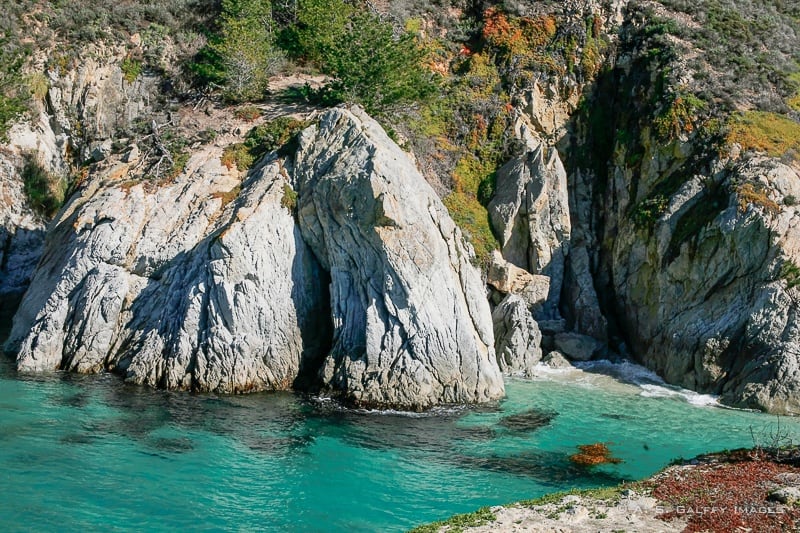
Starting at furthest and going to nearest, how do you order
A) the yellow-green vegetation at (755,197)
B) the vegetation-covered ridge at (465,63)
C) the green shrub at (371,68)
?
the vegetation-covered ridge at (465,63) < the green shrub at (371,68) < the yellow-green vegetation at (755,197)

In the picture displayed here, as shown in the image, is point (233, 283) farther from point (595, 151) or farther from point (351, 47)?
→ point (595, 151)

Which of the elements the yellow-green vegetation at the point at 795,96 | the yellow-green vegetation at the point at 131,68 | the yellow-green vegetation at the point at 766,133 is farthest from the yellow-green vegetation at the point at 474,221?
the yellow-green vegetation at the point at 131,68

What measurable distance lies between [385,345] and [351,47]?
58.4ft

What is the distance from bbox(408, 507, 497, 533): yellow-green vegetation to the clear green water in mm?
1409

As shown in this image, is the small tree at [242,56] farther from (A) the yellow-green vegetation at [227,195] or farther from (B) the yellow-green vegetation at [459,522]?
(B) the yellow-green vegetation at [459,522]

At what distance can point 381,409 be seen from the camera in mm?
27141

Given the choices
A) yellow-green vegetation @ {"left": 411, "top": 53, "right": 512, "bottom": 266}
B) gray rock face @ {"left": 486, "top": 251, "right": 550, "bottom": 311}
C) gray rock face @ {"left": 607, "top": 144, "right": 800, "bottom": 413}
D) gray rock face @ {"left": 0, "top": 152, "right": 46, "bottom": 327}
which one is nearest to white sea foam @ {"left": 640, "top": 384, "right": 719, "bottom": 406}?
gray rock face @ {"left": 607, "top": 144, "right": 800, "bottom": 413}

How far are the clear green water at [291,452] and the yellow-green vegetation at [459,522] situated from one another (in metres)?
1.41

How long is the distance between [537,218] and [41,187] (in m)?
30.5

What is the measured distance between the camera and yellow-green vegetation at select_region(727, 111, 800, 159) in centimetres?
3509

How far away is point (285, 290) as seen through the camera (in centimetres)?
3003

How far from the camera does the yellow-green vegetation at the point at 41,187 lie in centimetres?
4491

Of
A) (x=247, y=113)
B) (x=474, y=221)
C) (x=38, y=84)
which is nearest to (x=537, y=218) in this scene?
(x=474, y=221)

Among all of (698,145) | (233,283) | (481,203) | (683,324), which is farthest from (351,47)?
(683,324)
